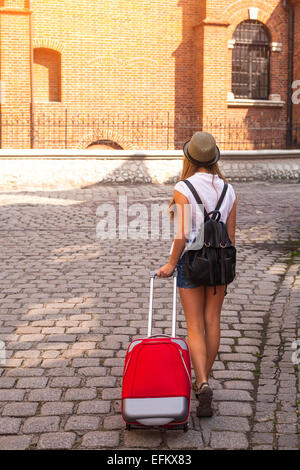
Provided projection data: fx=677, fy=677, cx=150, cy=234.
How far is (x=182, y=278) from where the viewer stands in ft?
13.7

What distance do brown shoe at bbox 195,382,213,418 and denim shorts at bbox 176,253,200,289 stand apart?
598mm

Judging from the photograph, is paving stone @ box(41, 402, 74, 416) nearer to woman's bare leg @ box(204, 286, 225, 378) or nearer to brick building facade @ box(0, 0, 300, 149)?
woman's bare leg @ box(204, 286, 225, 378)

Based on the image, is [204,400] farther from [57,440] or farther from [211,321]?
[57,440]

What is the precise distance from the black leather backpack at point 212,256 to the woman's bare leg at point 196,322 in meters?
0.15

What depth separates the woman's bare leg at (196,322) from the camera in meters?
4.17

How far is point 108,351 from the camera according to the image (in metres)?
5.22

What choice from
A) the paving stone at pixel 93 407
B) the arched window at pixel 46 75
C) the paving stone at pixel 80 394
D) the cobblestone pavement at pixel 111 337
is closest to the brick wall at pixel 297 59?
the arched window at pixel 46 75

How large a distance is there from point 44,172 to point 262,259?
33.9 ft

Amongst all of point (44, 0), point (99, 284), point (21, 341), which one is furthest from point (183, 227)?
point (44, 0)

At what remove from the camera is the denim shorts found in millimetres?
4160

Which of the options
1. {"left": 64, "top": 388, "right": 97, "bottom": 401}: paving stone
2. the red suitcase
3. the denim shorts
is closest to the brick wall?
the denim shorts

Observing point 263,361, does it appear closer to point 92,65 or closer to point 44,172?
point 44,172

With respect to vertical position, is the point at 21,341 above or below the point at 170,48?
below

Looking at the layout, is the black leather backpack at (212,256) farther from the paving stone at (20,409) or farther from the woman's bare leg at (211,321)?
the paving stone at (20,409)
